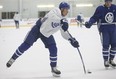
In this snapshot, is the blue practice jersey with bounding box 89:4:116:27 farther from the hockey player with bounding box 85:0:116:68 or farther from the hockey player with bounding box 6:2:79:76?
the hockey player with bounding box 6:2:79:76

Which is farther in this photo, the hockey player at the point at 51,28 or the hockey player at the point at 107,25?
the hockey player at the point at 107,25

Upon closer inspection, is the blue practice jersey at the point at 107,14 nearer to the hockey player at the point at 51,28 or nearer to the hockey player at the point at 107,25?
the hockey player at the point at 107,25

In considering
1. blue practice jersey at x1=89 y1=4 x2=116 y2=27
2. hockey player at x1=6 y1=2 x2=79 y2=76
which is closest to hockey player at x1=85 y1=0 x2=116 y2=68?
blue practice jersey at x1=89 y1=4 x2=116 y2=27

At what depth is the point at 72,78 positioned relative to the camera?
167 inches

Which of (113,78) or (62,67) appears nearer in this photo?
(113,78)

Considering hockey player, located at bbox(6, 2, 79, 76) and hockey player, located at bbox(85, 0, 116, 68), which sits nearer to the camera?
hockey player, located at bbox(6, 2, 79, 76)

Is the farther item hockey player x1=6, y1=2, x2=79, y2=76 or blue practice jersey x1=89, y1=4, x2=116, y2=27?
Result: blue practice jersey x1=89, y1=4, x2=116, y2=27

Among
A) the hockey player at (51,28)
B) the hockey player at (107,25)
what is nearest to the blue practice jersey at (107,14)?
the hockey player at (107,25)

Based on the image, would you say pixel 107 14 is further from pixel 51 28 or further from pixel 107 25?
pixel 51 28

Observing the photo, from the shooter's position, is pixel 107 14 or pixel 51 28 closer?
pixel 51 28

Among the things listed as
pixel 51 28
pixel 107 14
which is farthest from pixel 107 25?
pixel 51 28

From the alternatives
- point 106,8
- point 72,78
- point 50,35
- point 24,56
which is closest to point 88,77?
point 72,78

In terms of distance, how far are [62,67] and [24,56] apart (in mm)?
1731

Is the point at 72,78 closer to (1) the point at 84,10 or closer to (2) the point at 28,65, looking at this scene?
(2) the point at 28,65
